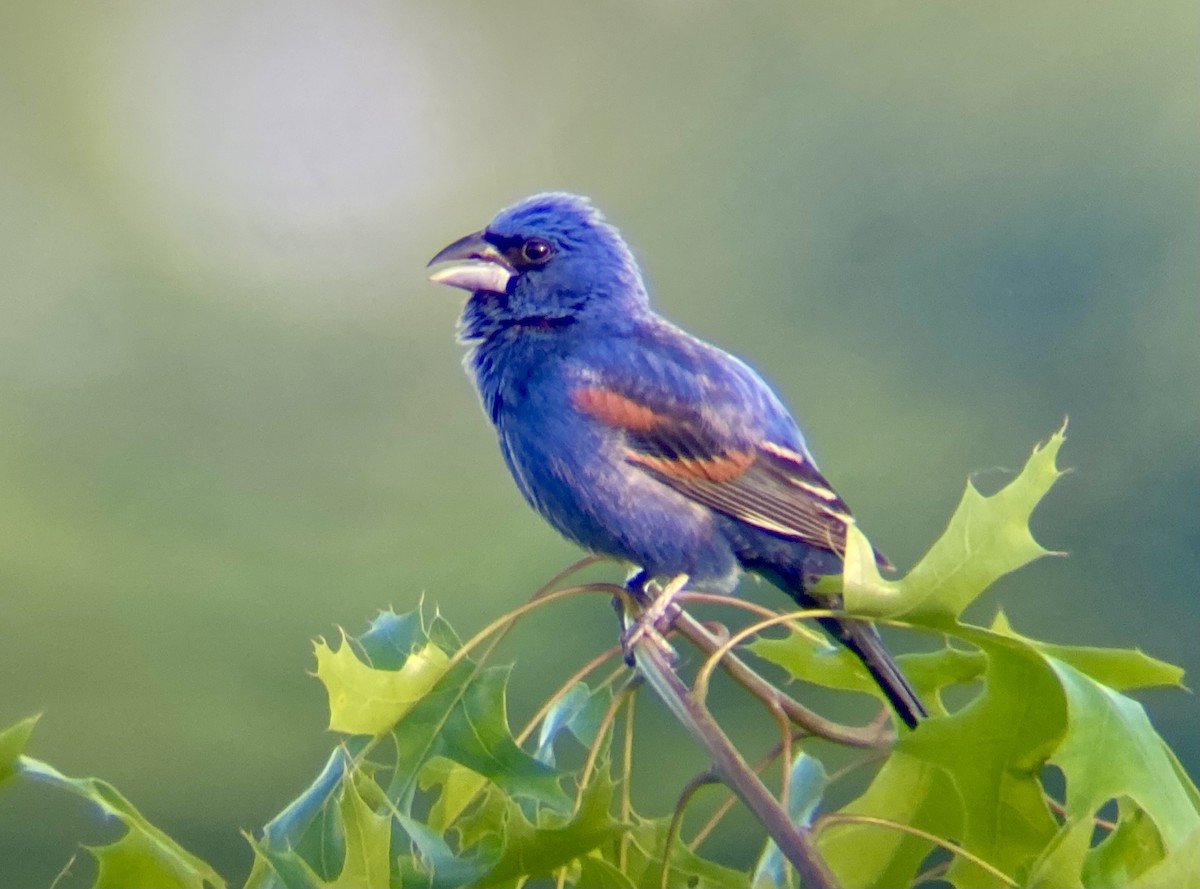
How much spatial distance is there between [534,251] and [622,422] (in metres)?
0.24

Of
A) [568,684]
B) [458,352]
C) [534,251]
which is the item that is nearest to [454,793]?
[568,684]

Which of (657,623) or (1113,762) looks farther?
(657,623)

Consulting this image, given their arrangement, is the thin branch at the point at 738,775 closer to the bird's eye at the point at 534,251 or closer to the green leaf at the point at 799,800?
the green leaf at the point at 799,800

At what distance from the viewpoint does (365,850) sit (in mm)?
947

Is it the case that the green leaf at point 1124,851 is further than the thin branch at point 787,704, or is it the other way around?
the thin branch at point 787,704

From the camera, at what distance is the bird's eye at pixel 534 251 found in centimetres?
169

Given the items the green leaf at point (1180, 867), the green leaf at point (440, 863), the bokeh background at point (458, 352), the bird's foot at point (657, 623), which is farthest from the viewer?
the bokeh background at point (458, 352)

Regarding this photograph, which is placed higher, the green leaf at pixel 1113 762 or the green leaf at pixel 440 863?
the green leaf at pixel 1113 762

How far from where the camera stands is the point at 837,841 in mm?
1149

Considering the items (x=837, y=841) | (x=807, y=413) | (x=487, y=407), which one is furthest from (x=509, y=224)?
(x=807, y=413)

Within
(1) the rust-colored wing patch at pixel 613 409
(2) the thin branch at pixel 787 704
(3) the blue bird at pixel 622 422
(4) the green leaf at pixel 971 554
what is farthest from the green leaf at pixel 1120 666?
(1) the rust-colored wing patch at pixel 613 409

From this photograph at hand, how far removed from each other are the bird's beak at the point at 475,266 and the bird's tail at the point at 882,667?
23.5 inches

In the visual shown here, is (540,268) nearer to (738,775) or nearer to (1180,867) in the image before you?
(738,775)

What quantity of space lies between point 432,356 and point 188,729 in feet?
3.20
